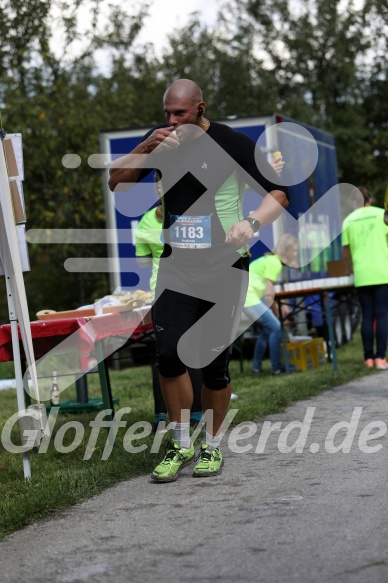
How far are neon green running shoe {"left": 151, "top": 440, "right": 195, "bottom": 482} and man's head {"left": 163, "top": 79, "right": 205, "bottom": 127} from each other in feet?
5.76

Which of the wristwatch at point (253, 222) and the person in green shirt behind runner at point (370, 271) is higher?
the wristwatch at point (253, 222)

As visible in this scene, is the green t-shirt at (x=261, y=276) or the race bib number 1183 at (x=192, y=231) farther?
the green t-shirt at (x=261, y=276)

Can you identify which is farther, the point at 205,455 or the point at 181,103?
the point at 205,455

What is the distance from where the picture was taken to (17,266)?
6.17 metres

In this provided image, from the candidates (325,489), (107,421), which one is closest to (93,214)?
(107,421)

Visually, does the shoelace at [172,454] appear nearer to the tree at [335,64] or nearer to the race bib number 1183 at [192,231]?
the race bib number 1183 at [192,231]

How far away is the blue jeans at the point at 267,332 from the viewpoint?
12633 mm

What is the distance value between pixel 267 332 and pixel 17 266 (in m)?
6.94

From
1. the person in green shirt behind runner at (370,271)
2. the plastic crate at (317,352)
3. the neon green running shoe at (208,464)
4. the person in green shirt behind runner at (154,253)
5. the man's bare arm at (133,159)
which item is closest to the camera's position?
the man's bare arm at (133,159)

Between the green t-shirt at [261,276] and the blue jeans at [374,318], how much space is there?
105 centimetres

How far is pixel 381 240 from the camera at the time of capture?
1244 cm

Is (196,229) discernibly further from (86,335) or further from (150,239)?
(150,239)

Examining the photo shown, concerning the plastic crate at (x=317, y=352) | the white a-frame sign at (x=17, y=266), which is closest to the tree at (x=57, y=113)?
the plastic crate at (x=317, y=352)

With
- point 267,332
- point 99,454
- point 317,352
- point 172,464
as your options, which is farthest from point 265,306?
point 172,464
